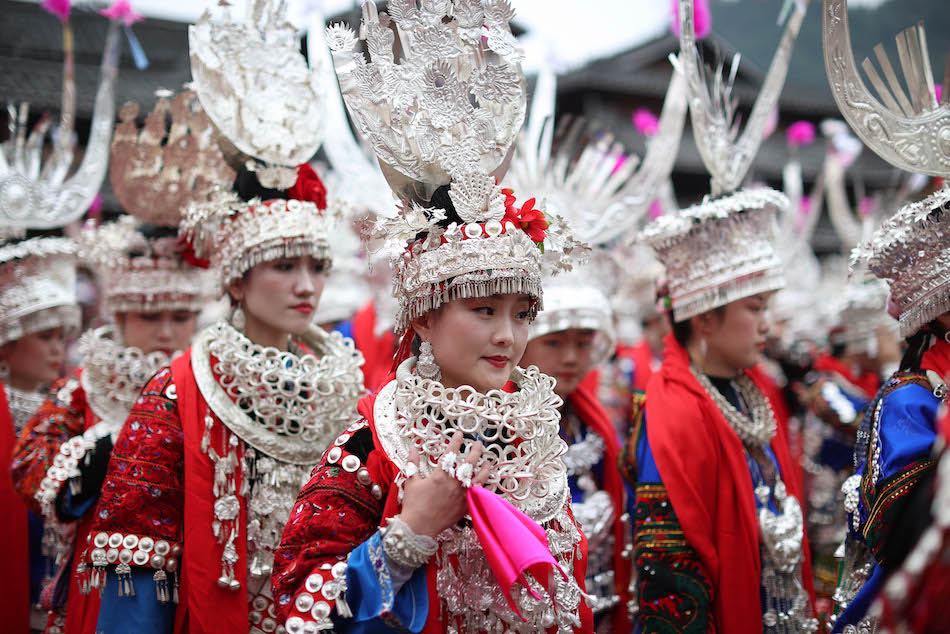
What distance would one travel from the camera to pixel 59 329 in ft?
16.6

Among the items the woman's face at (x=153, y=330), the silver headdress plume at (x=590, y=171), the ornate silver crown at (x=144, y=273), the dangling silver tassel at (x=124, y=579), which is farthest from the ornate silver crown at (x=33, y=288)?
the silver headdress plume at (x=590, y=171)

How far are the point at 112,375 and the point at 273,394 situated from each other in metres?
1.14

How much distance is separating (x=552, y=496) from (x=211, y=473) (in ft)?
4.71

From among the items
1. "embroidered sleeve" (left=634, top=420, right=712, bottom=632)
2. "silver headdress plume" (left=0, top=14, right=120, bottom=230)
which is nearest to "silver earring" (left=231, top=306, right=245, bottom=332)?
"embroidered sleeve" (left=634, top=420, right=712, bottom=632)

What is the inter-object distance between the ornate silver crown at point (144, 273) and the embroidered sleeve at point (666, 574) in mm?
2499

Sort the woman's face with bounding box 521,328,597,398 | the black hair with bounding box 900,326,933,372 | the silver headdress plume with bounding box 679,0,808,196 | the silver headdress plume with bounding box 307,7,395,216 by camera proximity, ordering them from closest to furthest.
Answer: the black hair with bounding box 900,326,933,372 → the silver headdress plume with bounding box 679,0,808,196 → the woman's face with bounding box 521,328,597,398 → the silver headdress plume with bounding box 307,7,395,216

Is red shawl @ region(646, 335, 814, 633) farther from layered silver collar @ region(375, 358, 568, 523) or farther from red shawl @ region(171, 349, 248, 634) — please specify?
red shawl @ region(171, 349, 248, 634)

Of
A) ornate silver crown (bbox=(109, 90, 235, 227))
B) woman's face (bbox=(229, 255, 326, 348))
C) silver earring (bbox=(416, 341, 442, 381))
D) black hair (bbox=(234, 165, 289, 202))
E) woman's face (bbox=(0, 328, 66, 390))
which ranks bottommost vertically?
silver earring (bbox=(416, 341, 442, 381))

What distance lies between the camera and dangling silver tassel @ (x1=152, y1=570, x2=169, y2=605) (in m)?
3.11

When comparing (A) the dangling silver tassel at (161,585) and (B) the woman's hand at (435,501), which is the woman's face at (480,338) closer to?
(B) the woman's hand at (435,501)

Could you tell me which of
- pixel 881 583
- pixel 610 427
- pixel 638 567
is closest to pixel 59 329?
pixel 610 427

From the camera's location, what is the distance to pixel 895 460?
2.55 m

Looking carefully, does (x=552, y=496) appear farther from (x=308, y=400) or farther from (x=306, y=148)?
(x=306, y=148)

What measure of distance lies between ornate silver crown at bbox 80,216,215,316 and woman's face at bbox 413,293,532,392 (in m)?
2.30
